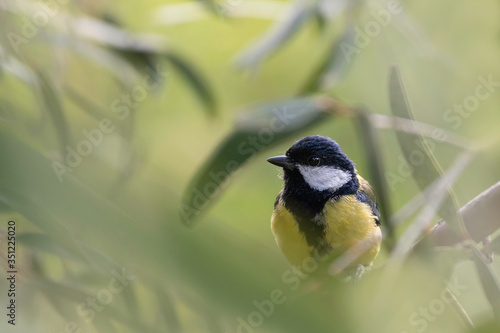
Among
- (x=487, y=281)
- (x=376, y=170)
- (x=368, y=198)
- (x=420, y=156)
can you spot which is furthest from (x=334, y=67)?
(x=487, y=281)

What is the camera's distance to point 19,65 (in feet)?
2.94

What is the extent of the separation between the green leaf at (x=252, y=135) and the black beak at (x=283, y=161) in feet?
0.97

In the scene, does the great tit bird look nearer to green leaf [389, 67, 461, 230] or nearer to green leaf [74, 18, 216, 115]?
green leaf [74, 18, 216, 115]

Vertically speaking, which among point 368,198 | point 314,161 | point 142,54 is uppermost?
point 142,54

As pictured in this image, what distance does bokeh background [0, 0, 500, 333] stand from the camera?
0.93 feet

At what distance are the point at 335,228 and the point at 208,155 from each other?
0.92 feet

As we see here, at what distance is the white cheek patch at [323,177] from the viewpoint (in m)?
1.23

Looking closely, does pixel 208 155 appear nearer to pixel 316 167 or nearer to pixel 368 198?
pixel 316 167

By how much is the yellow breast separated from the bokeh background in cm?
7

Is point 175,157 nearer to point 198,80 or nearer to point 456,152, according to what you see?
point 198,80

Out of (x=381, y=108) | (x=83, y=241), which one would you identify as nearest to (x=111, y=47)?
(x=381, y=108)

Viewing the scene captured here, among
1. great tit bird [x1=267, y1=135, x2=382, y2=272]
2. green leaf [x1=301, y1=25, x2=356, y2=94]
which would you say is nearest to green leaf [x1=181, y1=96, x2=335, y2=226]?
green leaf [x1=301, y1=25, x2=356, y2=94]

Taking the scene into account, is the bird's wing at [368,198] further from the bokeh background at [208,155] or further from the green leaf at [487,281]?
the green leaf at [487,281]

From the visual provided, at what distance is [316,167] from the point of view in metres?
1.23
